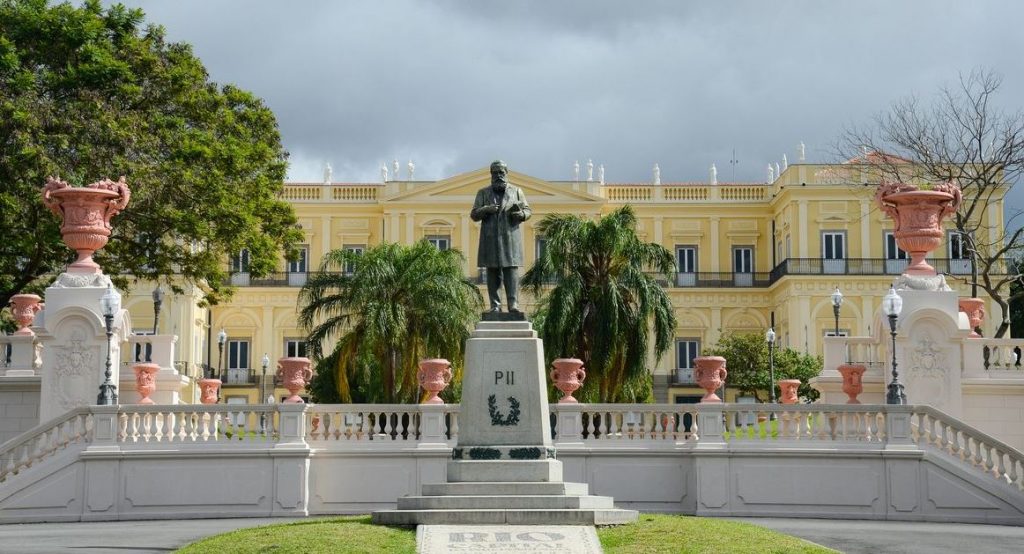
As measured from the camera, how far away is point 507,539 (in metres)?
14.8

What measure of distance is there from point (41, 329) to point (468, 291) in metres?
17.2

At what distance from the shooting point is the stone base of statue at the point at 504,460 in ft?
51.7

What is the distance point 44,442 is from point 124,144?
9506 mm

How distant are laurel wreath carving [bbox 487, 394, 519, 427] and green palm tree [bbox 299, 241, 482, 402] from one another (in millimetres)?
20755

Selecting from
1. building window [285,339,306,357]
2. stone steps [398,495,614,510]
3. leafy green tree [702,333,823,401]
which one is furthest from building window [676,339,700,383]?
stone steps [398,495,614,510]

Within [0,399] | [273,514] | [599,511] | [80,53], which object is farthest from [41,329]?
[599,511]

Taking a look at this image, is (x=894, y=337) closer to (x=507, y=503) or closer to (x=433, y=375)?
(x=433, y=375)

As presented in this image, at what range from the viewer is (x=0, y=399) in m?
25.0

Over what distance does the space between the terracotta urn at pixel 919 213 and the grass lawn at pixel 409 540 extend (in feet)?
31.7

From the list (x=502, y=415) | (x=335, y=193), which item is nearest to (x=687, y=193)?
(x=335, y=193)

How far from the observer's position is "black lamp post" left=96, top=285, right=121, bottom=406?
873 inches

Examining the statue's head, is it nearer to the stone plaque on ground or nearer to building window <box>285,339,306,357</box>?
the stone plaque on ground

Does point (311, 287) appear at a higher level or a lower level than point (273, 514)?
higher

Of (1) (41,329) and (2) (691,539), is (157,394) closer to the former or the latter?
(1) (41,329)
